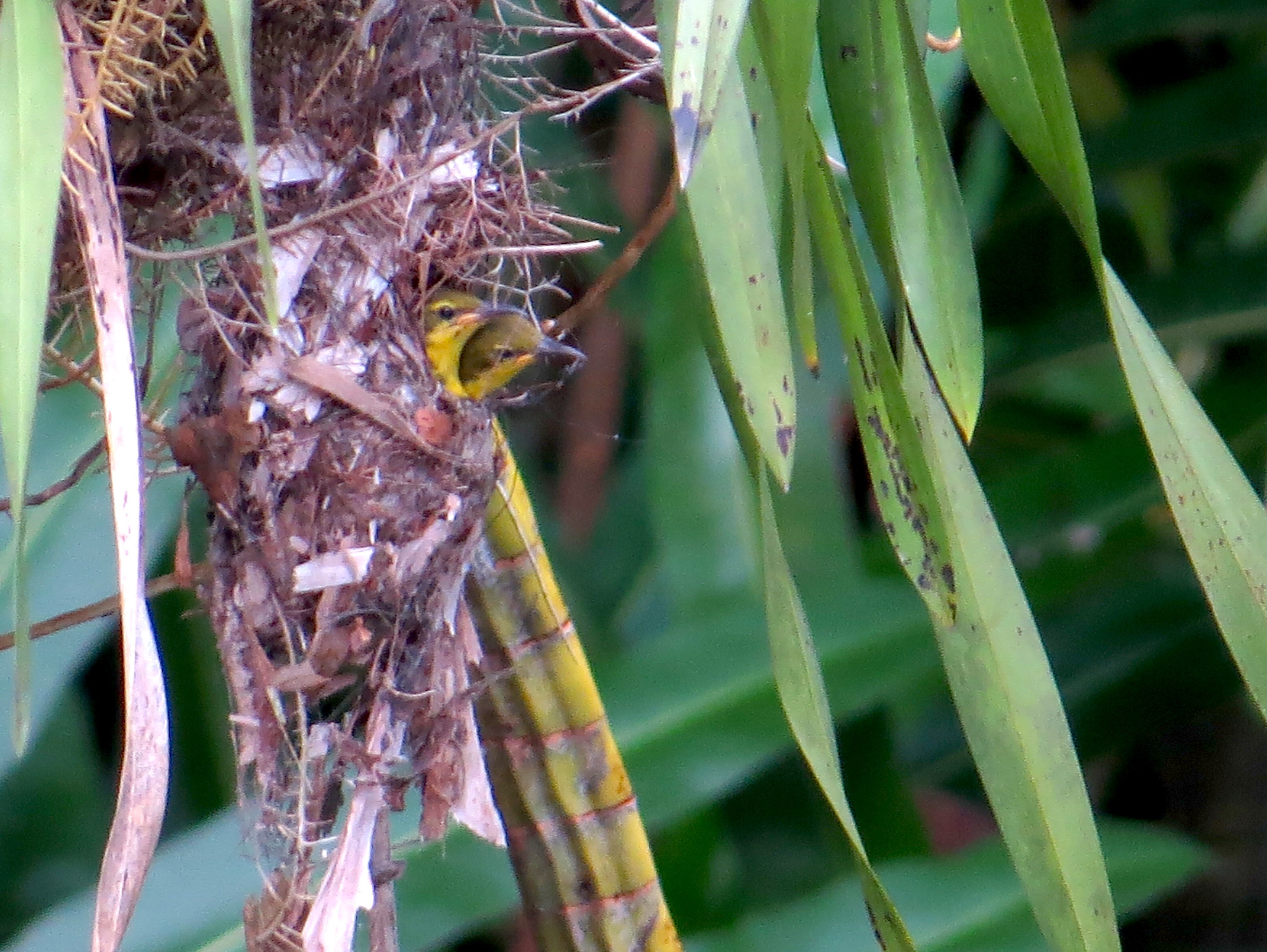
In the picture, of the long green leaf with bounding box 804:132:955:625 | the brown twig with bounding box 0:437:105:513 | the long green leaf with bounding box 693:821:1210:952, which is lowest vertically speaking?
the long green leaf with bounding box 693:821:1210:952

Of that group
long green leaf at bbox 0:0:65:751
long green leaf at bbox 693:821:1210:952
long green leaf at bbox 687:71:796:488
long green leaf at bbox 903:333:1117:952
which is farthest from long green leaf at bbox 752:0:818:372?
long green leaf at bbox 693:821:1210:952

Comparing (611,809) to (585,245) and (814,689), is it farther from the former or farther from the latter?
(585,245)

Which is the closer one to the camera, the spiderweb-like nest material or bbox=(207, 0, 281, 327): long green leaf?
bbox=(207, 0, 281, 327): long green leaf

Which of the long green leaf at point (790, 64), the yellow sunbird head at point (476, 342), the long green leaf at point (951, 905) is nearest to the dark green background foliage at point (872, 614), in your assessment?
the long green leaf at point (951, 905)

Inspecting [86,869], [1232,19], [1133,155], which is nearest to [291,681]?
[86,869]

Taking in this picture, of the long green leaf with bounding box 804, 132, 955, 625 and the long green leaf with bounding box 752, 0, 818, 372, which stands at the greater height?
the long green leaf with bounding box 752, 0, 818, 372

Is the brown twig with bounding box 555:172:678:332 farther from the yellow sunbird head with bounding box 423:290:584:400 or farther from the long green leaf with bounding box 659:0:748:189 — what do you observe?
the long green leaf with bounding box 659:0:748:189

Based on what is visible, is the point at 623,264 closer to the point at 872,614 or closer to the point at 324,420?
the point at 324,420
